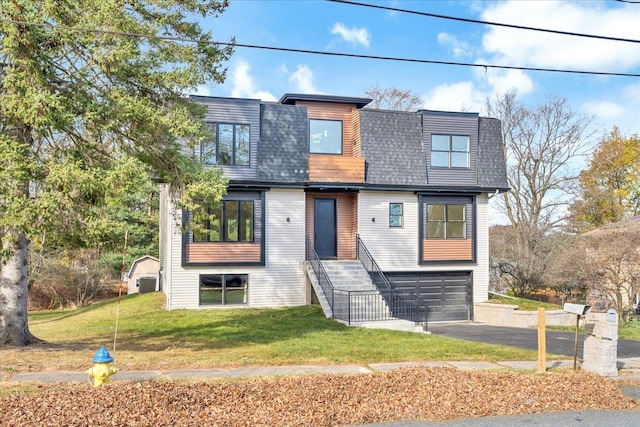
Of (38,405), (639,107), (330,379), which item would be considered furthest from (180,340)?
(639,107)

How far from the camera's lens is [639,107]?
32.5 metres

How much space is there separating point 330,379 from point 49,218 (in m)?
5.47

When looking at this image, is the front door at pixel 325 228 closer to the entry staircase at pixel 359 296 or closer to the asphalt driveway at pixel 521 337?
the entry staircase at pixel 359 296

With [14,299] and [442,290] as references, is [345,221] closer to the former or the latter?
[442,290]

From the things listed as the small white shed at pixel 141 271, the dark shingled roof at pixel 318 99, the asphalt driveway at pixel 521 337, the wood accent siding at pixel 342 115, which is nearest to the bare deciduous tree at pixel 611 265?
the asphalt driveway at pixel 521 337

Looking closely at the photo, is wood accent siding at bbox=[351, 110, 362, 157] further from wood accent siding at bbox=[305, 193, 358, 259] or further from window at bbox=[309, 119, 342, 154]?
wood accent siding at bbox=[305, 193, 358, 259]

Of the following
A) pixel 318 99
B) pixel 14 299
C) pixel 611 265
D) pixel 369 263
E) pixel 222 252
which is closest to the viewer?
pixel 14 299

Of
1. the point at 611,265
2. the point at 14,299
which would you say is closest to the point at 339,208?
the point at 611,265

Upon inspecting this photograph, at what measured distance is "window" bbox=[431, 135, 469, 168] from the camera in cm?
2233

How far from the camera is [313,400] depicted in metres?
7.41

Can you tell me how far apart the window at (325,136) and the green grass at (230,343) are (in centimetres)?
632

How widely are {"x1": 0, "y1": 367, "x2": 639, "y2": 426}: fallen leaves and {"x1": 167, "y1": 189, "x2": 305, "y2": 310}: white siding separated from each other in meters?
11.7

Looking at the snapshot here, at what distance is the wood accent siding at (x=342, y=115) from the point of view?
71.6 ft

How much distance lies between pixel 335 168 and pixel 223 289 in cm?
601
